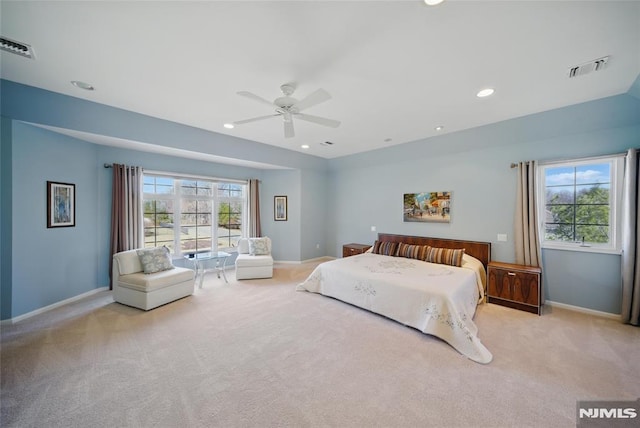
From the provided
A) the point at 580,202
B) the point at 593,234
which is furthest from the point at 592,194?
the point at 593,234

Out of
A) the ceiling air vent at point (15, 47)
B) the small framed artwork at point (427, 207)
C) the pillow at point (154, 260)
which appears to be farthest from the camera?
the small framed artwork at point (427, 207)

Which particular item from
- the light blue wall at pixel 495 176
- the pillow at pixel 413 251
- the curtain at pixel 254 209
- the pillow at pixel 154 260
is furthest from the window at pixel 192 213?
the pillow at pixel 413 251

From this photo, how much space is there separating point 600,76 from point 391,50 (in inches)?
90.8

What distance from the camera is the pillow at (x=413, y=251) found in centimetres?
451

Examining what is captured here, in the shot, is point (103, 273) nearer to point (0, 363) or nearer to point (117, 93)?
point (0, 363)

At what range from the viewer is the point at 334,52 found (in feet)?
6.81

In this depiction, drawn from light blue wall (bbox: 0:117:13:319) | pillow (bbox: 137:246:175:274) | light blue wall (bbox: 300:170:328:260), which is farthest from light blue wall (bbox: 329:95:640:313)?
light blue wall (bbox: 0:117:13:319)

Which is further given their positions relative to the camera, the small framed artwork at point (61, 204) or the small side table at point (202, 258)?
the small side table at point (202, 258)

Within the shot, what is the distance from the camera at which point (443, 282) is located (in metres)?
3.14

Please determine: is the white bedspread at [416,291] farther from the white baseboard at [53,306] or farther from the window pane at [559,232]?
the white baseboard at [53,306]

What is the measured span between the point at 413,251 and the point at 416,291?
1.80 metres

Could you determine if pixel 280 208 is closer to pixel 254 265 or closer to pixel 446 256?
pixel 254 265

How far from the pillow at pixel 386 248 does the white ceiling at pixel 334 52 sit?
276 cm

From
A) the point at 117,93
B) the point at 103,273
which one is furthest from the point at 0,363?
the point at 117,93
